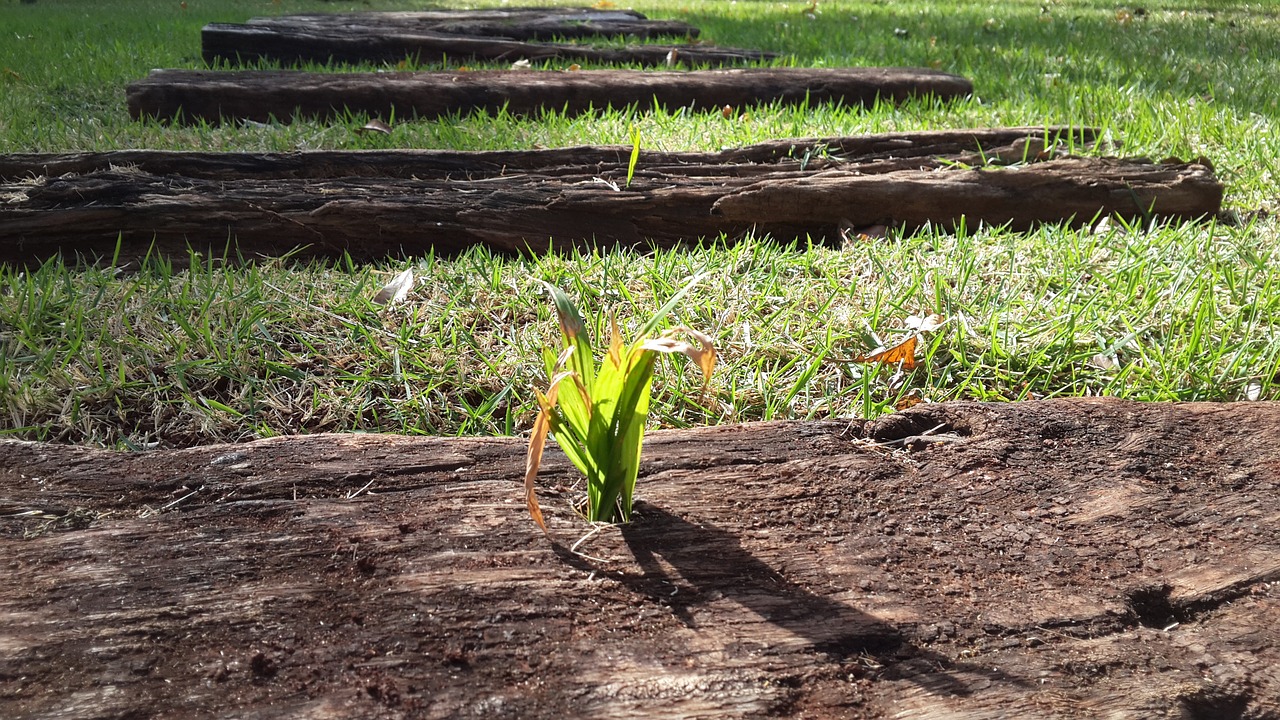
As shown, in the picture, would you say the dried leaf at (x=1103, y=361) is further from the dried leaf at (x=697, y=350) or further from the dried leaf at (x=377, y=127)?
the dried leaf at (x=377, y=127)

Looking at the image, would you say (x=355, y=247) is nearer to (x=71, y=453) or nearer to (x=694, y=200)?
(x=694, y=200)

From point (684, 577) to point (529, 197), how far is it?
67.3 inches

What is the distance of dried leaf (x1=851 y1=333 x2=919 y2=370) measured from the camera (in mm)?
1945

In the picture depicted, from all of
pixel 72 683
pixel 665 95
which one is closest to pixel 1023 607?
pixel 72 683

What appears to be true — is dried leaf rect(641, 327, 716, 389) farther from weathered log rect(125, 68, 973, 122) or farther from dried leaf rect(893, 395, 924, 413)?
weathered log rect(125, 68, 973, 122)

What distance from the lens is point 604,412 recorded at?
4.09 ft

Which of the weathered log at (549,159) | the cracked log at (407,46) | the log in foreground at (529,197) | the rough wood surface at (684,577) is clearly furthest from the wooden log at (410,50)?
the rough wood surface at (684,577)

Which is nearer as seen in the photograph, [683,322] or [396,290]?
[683,322]

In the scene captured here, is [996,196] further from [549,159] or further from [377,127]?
[377,127]

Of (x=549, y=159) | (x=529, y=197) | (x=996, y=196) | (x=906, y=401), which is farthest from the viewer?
(x=549, y=159)

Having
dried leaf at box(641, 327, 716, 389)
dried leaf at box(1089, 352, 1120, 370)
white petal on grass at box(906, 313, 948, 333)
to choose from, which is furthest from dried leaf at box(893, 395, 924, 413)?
dried leaf at box(641, 327, 716, 389)

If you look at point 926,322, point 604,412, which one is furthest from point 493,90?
point 604,412

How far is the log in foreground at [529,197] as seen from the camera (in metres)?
2.50

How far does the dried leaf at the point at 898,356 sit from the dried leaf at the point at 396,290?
1.13m
